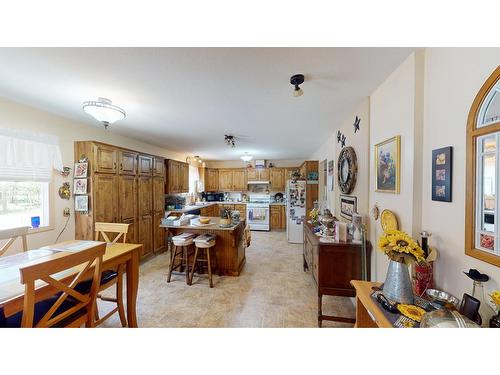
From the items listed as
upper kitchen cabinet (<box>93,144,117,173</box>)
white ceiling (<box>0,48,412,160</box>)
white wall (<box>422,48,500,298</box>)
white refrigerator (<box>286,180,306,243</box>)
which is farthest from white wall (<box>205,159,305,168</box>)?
white wall (<box>422,48,500,298</box>)

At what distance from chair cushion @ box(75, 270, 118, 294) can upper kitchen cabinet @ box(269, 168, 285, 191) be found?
5.16 metres

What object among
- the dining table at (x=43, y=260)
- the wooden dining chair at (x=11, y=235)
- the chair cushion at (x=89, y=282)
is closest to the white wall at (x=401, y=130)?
the dining table at (x=43, y=260)

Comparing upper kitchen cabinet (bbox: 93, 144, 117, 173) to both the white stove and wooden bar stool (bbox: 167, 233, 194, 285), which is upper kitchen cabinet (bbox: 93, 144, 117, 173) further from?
the white stove

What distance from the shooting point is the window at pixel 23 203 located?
6.81 feet

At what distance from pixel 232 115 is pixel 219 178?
4478mm

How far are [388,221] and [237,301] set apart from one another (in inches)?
73.6

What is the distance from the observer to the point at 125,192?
10.3ft

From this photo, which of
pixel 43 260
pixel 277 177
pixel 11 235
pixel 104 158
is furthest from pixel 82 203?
pixel 277 177

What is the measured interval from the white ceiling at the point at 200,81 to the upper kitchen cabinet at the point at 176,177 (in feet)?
5.75

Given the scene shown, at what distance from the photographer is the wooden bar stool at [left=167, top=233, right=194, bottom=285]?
8.84ft

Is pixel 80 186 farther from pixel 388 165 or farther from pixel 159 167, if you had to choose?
pixel 388 165

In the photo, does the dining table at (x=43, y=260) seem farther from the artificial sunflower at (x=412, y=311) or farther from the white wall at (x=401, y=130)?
the white wall at (x=401, y=130)
